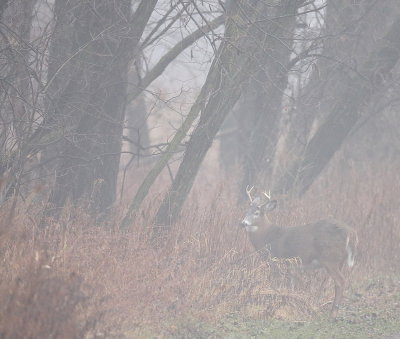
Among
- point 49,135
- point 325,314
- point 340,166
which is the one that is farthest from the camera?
point 340,166

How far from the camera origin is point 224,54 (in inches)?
362

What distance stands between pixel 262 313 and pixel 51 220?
282cm

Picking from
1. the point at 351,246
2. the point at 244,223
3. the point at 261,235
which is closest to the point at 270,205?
the point at 261,235

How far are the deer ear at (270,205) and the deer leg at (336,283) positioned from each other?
5.76 feet

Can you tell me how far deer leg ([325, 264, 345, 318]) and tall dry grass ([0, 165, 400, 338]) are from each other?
0.25 meters

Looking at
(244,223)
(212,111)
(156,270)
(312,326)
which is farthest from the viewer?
(244,223)

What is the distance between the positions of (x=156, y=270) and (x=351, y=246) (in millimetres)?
3560

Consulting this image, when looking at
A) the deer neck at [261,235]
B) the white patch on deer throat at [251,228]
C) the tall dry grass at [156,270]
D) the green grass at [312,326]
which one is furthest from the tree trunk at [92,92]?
the green grass at [312,326]

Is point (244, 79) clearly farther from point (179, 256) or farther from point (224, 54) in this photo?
point (179, 256)

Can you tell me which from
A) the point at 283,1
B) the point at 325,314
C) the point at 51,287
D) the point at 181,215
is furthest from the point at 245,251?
the point at 51,287

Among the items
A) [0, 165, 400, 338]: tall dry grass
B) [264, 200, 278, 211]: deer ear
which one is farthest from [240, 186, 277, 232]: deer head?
[0, 165, 400, 338]: tall dry grass

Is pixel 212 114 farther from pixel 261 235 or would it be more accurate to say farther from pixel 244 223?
pixel 261 235

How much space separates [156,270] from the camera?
7.16 meters

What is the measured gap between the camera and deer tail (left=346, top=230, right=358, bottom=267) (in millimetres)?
9367
